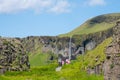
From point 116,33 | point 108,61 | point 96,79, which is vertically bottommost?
point 96,79

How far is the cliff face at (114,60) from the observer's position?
115 meters

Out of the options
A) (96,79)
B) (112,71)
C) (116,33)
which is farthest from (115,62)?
(96,79)

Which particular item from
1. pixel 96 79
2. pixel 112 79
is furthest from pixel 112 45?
pixel 96 79

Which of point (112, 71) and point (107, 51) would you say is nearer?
point (112, 71)

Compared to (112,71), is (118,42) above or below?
above

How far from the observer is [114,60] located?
116312 millimetres

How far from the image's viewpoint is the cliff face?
114875mm

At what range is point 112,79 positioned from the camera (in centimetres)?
11681

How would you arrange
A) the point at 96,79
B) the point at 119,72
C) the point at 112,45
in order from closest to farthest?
the point at 119,72 → the point at 112,45 → the point at 96,79

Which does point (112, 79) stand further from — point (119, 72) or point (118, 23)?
point (118, 23)

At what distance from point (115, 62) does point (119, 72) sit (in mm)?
3784

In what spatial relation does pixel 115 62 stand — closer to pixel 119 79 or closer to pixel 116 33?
pixel 119 79

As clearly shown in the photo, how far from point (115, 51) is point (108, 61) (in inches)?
263

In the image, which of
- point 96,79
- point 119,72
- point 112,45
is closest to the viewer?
point 119,72
